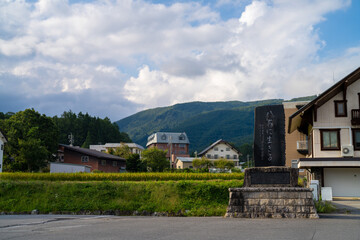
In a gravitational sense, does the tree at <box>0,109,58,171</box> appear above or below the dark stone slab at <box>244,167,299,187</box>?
above

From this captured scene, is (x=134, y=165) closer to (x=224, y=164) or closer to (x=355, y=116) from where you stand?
(x=224, y=164)

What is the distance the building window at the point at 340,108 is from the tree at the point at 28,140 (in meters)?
37.5

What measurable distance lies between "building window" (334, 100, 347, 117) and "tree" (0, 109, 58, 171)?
3748cm

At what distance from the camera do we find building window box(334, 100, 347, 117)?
29.8 meters

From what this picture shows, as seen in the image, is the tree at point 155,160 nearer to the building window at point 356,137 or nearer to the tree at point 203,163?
the tree at point 203,163

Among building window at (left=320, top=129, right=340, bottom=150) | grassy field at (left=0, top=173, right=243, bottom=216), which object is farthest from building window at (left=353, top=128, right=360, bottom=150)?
grassy field at (left=0, top=173, right=243, bottom=216)

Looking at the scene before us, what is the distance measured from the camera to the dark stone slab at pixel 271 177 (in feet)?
49.9

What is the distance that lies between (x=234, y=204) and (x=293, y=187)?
2.46m

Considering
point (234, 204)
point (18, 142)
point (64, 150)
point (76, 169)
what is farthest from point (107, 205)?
point (64, 150)

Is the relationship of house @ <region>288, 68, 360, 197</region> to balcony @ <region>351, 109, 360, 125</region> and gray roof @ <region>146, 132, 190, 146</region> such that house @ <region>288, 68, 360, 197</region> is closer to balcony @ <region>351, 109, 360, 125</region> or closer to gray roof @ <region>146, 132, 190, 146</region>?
balcony @ <region>351, 109, 360, 125</region>

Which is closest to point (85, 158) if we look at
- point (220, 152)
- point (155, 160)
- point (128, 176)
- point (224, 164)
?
point (155, 160)

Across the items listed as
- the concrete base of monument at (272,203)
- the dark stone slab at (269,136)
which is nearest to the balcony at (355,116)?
the dark stone slab at (269,136)

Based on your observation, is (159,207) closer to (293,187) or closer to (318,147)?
(293,187)

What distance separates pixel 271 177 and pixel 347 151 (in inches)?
628
